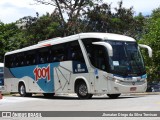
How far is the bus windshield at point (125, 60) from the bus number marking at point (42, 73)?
17.8 ft

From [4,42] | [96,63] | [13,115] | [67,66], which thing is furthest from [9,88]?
[4,42]

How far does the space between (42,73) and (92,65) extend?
5377 millimetres

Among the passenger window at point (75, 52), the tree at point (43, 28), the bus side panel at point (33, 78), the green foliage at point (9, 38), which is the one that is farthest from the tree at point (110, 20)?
the passenger window at point (75, 52)

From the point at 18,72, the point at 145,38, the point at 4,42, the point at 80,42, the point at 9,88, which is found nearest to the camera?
the point at 80,42

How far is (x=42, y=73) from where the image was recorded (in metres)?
24.8

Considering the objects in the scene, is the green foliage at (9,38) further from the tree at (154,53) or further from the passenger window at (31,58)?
the passenger window at (31,58)

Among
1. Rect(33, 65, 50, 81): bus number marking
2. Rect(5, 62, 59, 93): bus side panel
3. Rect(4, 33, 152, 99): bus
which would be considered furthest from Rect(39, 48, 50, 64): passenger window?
→ Rect(33, 65, 50, 81): bus number marking

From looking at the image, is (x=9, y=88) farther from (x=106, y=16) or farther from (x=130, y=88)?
(x=106, y=16)

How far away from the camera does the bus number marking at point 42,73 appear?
79.7 feet

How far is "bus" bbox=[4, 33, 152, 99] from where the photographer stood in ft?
64.8

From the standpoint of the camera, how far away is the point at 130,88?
20016mm

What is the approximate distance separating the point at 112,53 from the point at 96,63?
1.21 metres

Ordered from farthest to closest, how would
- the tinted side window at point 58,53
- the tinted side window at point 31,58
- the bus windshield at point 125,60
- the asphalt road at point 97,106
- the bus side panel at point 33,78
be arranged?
the tinted side window at point 31,58, the bus side panel at point 33,78, the tinted side window at point 58,53, the bus windshield at point 125,60, the asphalt road at point 97,106

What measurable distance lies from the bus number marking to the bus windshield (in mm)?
5420
